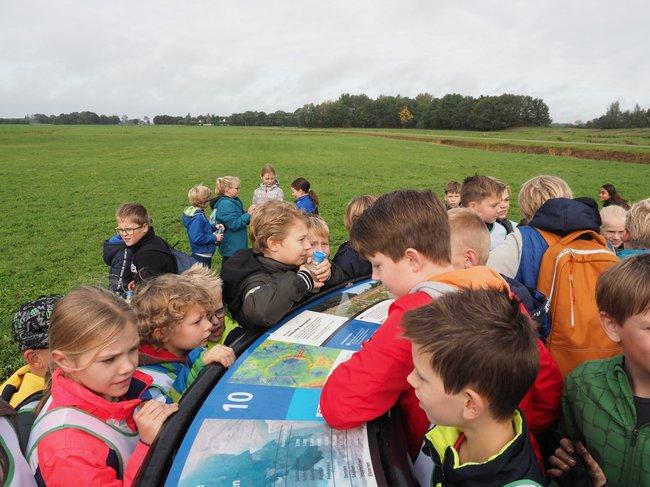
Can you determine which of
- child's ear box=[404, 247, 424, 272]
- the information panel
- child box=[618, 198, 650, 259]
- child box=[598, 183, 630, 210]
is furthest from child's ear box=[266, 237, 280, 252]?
child box=[598, 183, 630, 210]

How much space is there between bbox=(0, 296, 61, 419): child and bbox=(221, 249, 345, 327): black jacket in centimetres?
107

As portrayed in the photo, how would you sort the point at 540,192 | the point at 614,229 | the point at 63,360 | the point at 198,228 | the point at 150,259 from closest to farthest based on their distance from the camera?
1. the point at 63,360
2. the point at 540,192
3. the point at 150,259
4. the point at 614,229
5. the point at 198,228

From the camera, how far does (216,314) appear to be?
10.4 feet

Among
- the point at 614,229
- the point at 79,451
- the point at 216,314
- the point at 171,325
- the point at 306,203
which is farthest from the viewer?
the point at 306,203

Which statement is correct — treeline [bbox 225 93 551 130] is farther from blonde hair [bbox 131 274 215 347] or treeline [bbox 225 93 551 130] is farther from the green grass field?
blonde hair [bbox 131 274 215 347]

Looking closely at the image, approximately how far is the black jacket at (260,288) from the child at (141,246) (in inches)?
71.6

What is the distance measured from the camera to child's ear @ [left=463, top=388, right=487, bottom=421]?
1521 millimetres

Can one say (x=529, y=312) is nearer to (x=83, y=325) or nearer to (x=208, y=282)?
(x=208, y=282)

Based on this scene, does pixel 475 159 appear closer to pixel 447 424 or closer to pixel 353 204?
pixel 353 204

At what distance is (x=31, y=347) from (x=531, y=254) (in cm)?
320

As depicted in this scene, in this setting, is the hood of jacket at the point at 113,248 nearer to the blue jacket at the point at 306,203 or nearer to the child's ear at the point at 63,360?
the child's ear at the point at 63,360

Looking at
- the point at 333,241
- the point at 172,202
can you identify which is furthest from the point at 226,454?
the point at 172,202

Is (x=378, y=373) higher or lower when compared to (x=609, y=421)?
higher

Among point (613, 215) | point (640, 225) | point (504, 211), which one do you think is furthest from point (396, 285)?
point (613, 215)
